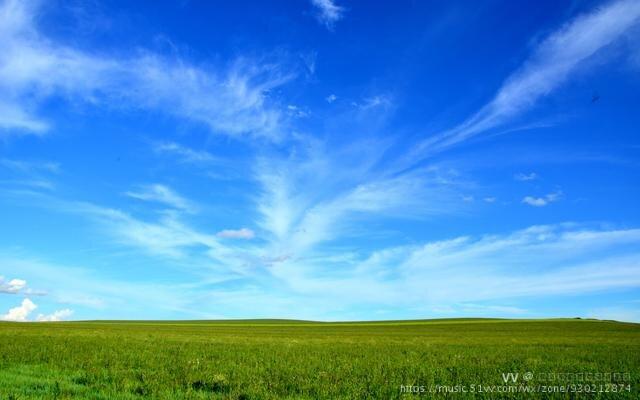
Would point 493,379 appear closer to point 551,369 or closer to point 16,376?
point 551,369

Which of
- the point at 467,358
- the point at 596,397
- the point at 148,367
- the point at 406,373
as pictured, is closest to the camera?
the point at 596,397

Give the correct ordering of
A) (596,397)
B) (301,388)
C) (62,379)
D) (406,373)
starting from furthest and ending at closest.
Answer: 1. (406,373)
2. (62,379)
3. (301,388)
4. (596,397)

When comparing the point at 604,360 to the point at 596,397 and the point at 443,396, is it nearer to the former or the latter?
the point at 596,397

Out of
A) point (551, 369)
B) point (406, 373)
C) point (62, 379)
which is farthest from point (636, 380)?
point (62, 379)

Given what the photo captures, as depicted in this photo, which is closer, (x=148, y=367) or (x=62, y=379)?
(x=62, y=379)

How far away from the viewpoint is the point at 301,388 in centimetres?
1310

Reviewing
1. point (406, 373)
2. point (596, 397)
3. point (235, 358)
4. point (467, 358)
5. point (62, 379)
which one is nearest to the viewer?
point (596, 397)

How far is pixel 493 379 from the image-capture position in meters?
15.2

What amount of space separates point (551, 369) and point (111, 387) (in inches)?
653

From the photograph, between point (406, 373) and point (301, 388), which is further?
point (406, 373)

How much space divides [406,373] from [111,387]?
9812 millimetres

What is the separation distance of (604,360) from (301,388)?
1783cm

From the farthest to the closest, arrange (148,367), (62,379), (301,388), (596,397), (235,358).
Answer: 1. (235,358)
2. (148,367)
3. (62,379)
4. (301,388)
5. (596,397)

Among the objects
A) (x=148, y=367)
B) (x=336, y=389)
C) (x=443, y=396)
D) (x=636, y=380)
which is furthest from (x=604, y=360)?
(x=148, y=367)
